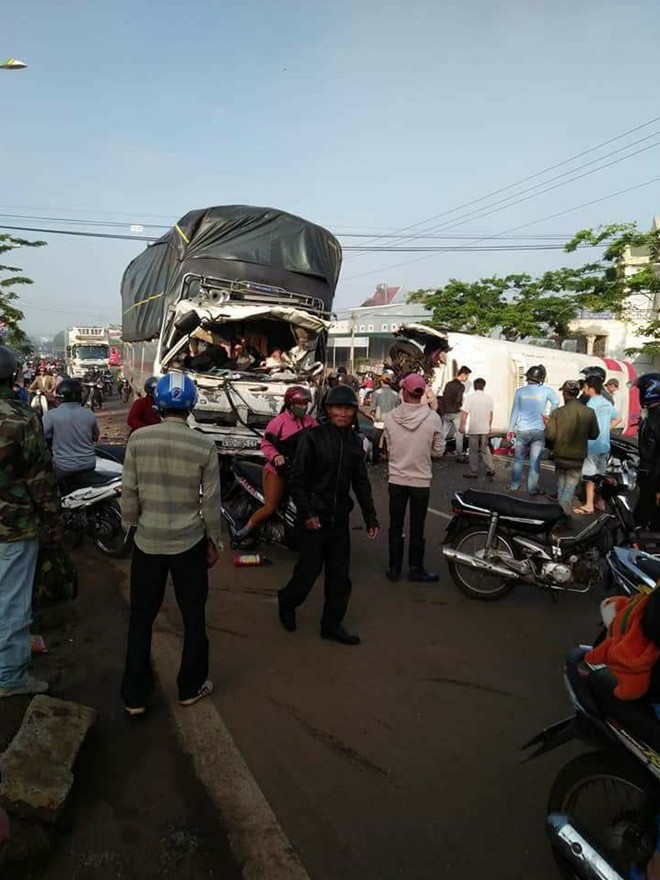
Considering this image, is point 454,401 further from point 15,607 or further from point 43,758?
point 43,758

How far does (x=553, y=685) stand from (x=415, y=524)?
186 cm

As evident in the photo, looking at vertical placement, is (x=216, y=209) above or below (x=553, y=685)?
above

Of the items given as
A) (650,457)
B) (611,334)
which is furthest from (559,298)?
(650,457)

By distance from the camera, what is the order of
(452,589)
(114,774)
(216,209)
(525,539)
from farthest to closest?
(216,209) → (452,589) → (525,539) → (114,774)

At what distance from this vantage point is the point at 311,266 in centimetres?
1034

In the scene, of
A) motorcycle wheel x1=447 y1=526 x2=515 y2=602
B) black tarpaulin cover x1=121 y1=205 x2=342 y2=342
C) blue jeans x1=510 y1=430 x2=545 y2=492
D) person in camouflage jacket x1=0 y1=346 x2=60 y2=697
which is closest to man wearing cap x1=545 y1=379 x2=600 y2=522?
blue jeans x1=510 y1=430 x2=545 y2=492

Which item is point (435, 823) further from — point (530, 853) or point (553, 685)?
point (553, 685)

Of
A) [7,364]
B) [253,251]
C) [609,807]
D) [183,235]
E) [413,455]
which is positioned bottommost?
[609,807]

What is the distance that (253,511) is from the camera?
6172 millimetres

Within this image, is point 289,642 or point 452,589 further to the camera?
point 452,589

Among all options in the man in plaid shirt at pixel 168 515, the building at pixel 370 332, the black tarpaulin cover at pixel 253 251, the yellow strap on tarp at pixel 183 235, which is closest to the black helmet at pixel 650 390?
the man in plaid shirt at pixel 168 515

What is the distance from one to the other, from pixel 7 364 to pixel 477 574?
3820 mm

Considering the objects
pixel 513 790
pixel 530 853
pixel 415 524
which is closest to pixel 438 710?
pixel 513 790

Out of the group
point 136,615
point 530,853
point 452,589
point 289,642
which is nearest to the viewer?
point 530,853
